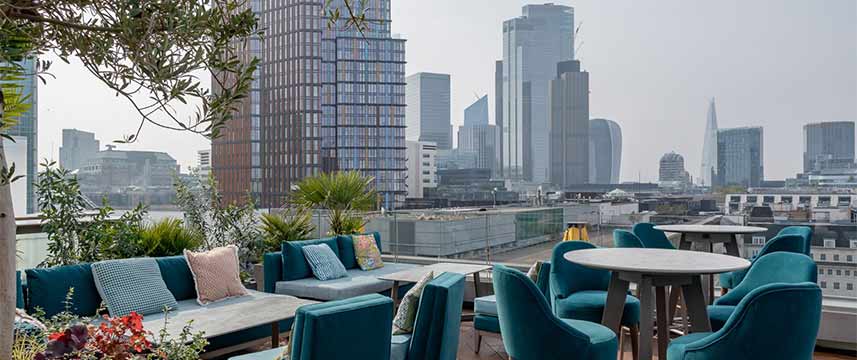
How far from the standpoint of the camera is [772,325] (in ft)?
8.42

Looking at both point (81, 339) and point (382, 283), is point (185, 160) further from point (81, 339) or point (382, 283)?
point (81, 339)

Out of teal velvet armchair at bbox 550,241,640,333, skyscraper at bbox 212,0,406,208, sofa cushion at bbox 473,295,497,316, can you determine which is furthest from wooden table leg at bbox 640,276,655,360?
skyscraper at bbox 212,0,406,208

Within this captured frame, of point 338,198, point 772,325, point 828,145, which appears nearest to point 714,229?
point 828,145

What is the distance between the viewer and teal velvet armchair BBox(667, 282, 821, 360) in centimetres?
255

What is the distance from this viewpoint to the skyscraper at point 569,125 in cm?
740

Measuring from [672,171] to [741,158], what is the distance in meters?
0.71

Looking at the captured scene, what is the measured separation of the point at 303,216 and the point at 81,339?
207 inches

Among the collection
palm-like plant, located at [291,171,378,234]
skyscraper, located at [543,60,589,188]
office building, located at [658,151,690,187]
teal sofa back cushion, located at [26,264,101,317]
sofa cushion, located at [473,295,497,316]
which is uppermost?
skyscraper, located at [543,60,589,188]

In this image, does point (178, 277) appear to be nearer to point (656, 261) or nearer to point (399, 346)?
point (399, 346)

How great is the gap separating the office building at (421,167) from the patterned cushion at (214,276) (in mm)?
5113

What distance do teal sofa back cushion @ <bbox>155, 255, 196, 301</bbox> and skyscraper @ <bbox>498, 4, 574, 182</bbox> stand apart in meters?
4.53

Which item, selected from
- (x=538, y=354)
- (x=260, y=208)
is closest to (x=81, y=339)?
(x=538, y=354)

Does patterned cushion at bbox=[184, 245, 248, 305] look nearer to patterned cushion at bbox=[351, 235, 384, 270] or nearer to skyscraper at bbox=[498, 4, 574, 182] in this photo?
patterned cushion at bbox=[351, 235, 384, 270]

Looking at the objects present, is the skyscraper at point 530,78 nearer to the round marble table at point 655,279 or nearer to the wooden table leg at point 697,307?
the round marble table at point 655,279
